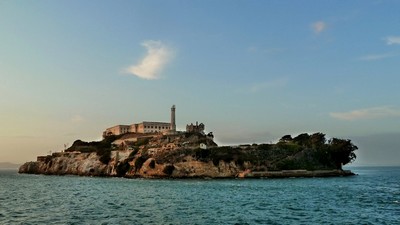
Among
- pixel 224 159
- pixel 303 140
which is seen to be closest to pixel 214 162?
pixel 224 159

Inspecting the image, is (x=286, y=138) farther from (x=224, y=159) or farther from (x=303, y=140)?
(x=224, y=159)

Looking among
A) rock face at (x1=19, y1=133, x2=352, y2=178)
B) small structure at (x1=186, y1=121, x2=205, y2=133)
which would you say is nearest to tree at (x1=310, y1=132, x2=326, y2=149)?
rock face at (x1=19, y1=133, x2=352, y2=178)

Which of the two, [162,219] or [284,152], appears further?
[284,152]

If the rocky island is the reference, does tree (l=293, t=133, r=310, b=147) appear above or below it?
above

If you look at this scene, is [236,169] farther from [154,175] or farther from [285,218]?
[285,218]

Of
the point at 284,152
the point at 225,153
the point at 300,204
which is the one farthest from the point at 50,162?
the point at 300,204

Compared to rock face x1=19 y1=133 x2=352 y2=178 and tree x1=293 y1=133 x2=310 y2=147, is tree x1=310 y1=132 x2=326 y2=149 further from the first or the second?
rock face x1=19 y1=133 x2=352 y2=178

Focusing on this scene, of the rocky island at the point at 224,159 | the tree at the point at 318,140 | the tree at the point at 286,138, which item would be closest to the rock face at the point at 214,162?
the rocky island at the point at 224,159

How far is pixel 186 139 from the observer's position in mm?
148250

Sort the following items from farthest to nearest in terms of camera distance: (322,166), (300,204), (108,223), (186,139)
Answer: (186,139) < (322,166) < (300,204) < (108,223)

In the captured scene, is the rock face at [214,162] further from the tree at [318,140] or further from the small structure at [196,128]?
the small structure at [196,128]

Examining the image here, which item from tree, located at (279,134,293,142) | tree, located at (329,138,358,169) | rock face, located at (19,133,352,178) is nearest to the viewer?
rock face, located at (19,133,352,178)

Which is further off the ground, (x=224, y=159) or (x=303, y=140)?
(x=303, y=140)

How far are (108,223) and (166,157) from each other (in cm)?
9292
